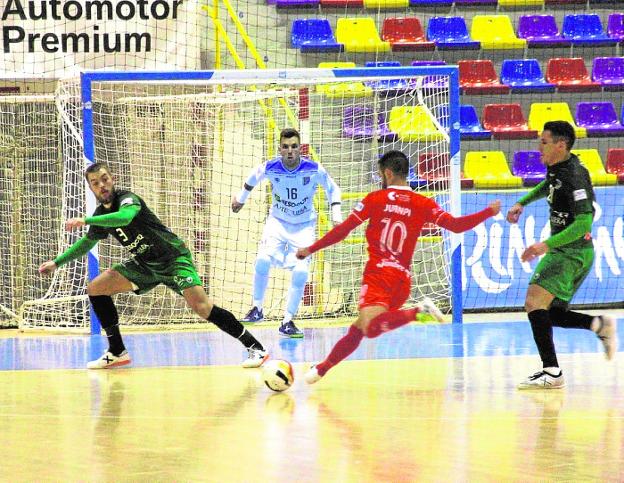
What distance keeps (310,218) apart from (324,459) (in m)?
6.71

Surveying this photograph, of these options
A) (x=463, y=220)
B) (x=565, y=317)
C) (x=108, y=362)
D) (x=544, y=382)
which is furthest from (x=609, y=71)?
(x=108, y=362)

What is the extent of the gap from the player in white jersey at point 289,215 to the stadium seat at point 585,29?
728cm

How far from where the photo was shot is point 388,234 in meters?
8.24

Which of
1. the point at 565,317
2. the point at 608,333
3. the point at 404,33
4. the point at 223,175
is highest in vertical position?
the point at 404,33

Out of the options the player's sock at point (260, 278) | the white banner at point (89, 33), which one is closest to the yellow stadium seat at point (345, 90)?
the white banner at point (89, 33)

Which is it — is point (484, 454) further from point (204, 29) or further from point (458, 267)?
point (204, 29)

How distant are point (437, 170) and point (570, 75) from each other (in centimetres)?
370

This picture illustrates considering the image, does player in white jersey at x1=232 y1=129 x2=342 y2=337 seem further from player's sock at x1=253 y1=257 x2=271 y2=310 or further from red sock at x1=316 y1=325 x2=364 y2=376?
red sock at x1=316 y1=325 x2=364 y2=376

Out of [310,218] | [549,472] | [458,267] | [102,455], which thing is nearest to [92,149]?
[310,218]

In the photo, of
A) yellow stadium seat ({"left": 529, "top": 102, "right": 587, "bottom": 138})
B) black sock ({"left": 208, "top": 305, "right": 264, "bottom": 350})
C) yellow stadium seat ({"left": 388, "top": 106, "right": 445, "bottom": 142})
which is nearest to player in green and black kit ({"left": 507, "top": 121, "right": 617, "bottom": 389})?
black sock ({"left": 208, "top": 305, "right": 264, "bottom": 350})

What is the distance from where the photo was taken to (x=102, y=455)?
6055 millimetres

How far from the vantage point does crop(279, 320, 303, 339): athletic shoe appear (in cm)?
1208

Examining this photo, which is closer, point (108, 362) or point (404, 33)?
point (108, 362)

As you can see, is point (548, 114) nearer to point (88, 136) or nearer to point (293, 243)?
point (293, 243)
